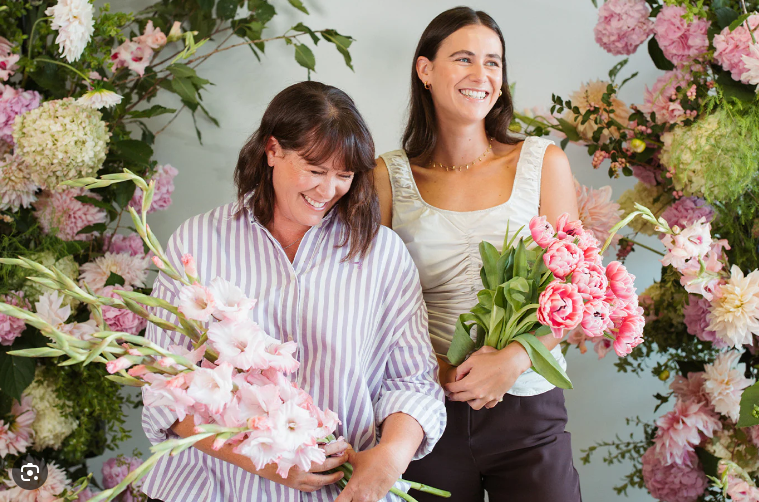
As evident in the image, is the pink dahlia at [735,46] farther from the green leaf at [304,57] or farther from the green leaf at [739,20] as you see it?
the green leaf at [304,57]

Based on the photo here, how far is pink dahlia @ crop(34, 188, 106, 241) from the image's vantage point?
1667 mm

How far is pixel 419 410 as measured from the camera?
118 cm

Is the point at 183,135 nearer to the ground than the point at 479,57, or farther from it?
nearer to the ground

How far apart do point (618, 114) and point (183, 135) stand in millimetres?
1244

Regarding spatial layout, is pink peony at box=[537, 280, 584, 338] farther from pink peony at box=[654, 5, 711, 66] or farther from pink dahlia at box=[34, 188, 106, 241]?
pink dahlia at box=[34, 188, 106, 241]

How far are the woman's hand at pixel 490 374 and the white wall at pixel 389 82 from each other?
918 millimetres

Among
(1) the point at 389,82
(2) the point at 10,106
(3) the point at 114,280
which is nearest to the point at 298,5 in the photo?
(1) the point at 389,82

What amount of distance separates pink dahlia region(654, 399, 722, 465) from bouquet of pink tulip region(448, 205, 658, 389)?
23.9 inches

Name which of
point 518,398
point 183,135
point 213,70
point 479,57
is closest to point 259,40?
point 213,70

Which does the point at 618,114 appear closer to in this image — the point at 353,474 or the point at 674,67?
the point at 674,67

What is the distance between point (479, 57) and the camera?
1501 millimetres

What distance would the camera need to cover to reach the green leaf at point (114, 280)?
5.40 feet

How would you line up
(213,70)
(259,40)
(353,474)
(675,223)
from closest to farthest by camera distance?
1. (353,474)
2. (675,223)
3. (259,40)
4. (213,70)

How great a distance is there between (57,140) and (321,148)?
28.9 inches
